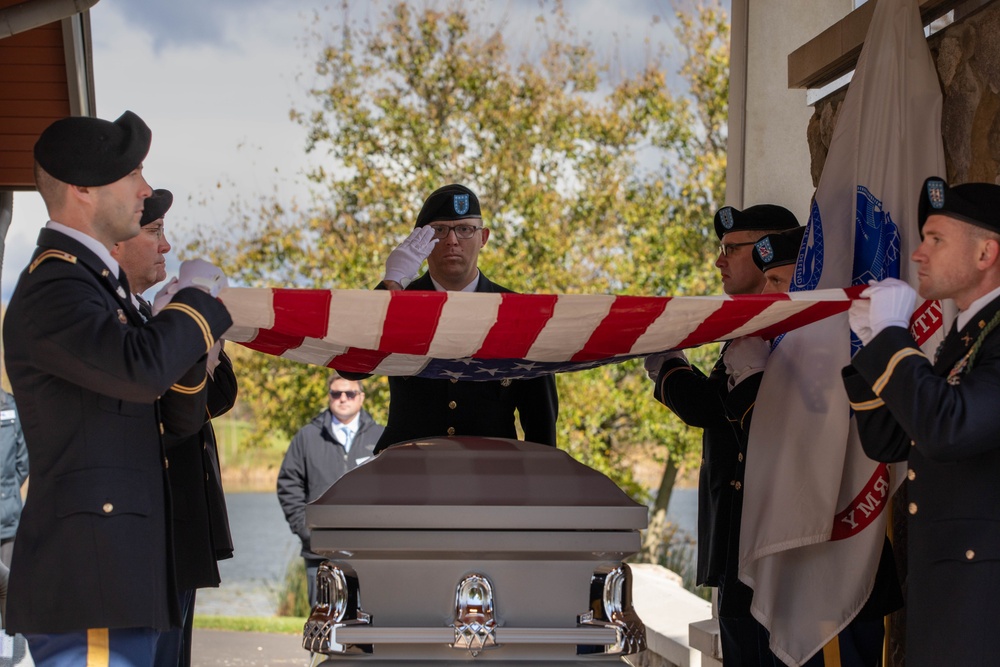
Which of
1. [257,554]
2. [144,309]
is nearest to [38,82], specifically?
[144,309]

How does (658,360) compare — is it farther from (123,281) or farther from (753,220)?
Result: (123,281)

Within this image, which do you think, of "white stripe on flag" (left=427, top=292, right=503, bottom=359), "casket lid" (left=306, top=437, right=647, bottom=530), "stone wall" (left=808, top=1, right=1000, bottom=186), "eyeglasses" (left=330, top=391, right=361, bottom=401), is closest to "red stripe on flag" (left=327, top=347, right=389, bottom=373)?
"white stripe on flag" (left=427, top=292, right=503, bottom=359)

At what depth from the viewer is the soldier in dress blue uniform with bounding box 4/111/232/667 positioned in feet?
8.38

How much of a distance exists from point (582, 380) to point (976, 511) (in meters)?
9.11

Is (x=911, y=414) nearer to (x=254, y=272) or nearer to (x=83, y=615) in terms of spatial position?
(x=83, y=615)

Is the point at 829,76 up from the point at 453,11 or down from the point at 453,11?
down

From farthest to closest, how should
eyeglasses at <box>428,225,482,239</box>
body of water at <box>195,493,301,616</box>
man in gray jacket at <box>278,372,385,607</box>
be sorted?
body of water at <box>195,493,301,616</box> → man in gray jacket at <box>278,372,385,607</box> → eyeglasses at <box>428,225,482,239</box>

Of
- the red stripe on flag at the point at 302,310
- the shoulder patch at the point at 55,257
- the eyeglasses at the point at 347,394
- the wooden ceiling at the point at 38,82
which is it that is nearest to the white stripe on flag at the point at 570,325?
the red stripe on flag at the point at 302,310

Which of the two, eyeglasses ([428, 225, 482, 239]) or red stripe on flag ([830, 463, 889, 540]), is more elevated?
eyeglasses ([428, 225, 482, 239])

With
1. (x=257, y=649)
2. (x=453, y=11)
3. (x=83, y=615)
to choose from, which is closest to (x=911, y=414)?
(x=83, y=615)

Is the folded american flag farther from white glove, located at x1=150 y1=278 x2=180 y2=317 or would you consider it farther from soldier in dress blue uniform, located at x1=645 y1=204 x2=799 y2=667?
soldier in dress blue uniform, located at x1=645 y1=204 x2=799 y2=667

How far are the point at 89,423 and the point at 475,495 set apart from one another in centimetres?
97

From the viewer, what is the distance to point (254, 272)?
12.7 m

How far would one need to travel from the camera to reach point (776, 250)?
3822mm
